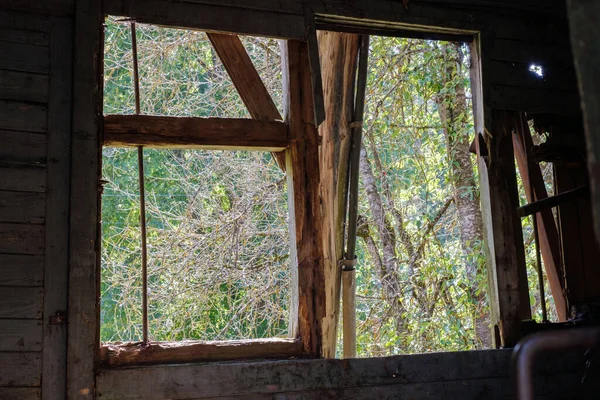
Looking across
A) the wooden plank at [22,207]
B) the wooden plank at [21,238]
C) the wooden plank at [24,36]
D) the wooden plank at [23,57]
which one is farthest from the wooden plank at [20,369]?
the wooden plank at [24,36]

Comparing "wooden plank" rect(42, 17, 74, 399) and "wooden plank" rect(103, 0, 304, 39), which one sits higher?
"wooden plank" rect(103, 0, 304, 39)

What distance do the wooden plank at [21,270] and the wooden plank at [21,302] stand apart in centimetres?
3

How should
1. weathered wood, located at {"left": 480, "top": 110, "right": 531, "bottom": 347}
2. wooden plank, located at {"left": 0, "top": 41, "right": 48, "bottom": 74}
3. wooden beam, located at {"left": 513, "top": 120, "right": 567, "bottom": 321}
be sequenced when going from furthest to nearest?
1. wooden beam, located at {"left": 513, "top": 120, "right": 567, "bottom": 321}
2. weathered wood, located at {"left": 480, "top": 110, "right": 531, "bottom": 347}
3. wooden plank, located at {"left": 0, "top": 41, "right": 48, "bottom": 74}

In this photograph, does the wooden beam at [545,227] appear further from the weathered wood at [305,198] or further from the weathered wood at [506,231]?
the weathered wood at [305,198]

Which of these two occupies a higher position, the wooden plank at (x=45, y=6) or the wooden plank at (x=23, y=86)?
the wooden plank at (x=45, y=6)

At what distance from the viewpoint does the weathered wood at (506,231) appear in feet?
11.7

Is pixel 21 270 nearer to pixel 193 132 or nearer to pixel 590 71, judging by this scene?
pixel 193 132

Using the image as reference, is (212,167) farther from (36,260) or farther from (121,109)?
(36,260)

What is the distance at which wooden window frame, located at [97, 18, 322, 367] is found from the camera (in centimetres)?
302

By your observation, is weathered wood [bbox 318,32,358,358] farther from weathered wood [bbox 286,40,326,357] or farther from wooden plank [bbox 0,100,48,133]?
wooden plank [bbox 0,100,48,133]

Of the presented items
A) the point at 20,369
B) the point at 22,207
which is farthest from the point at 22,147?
the point at 20,369

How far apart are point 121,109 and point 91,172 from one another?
5092 millimetres

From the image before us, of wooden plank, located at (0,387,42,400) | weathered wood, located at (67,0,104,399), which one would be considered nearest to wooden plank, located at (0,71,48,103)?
weathered wood, located at (67,0,104,399)

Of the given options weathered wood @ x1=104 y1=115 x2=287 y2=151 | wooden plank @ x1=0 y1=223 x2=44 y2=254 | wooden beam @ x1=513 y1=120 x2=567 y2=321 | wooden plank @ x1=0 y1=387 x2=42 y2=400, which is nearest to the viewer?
wooden plank @ x1=0 y1=387 x2=42 y2=400
